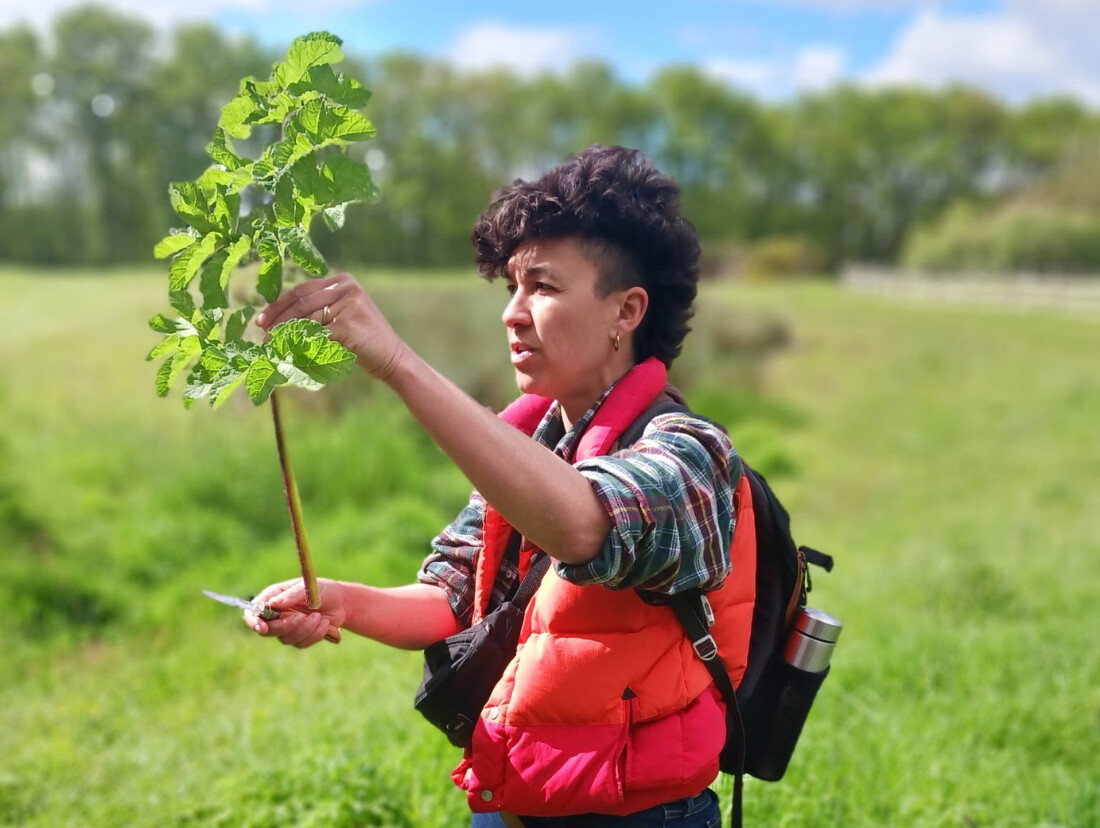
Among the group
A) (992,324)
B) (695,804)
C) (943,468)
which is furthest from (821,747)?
(992,324)

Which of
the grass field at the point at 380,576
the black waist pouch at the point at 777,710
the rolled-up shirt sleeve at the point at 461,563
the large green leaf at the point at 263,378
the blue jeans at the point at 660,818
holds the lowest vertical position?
the grass field at the point at 380,576

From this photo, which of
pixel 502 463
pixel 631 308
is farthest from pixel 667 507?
pixel 631 308

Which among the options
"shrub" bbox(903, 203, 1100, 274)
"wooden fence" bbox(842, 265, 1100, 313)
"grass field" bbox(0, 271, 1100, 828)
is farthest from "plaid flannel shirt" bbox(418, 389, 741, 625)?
"shrub" bbox(903, 203, 1100, 274)

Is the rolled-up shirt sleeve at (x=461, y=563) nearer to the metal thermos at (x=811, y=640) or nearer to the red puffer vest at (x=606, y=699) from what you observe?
the red puffer vest at (x=606, y=699)

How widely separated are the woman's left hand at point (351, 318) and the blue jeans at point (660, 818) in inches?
39.1

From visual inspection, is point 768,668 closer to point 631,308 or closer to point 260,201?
point 631,308

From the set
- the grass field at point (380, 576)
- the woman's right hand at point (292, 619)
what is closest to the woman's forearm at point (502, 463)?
the woman's right hand at point (292, 619)

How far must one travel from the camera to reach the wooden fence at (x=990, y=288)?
27969 millimetres

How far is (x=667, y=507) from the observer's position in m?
1.72

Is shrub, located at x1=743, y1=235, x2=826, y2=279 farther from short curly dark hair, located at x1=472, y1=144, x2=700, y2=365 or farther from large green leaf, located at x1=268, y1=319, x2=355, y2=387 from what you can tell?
large green leaf, located at x1=268, y1=319, x2=355, y2=387

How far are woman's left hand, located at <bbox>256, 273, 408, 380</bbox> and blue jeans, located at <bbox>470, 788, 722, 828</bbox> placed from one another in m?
0.99

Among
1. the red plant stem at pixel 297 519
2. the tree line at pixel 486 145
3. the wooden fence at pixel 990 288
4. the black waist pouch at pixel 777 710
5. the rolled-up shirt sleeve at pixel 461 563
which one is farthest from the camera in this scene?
the wooden fence at pixel 990 288

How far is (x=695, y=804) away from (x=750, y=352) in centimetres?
1815

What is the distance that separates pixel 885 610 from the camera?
668 centimetres
